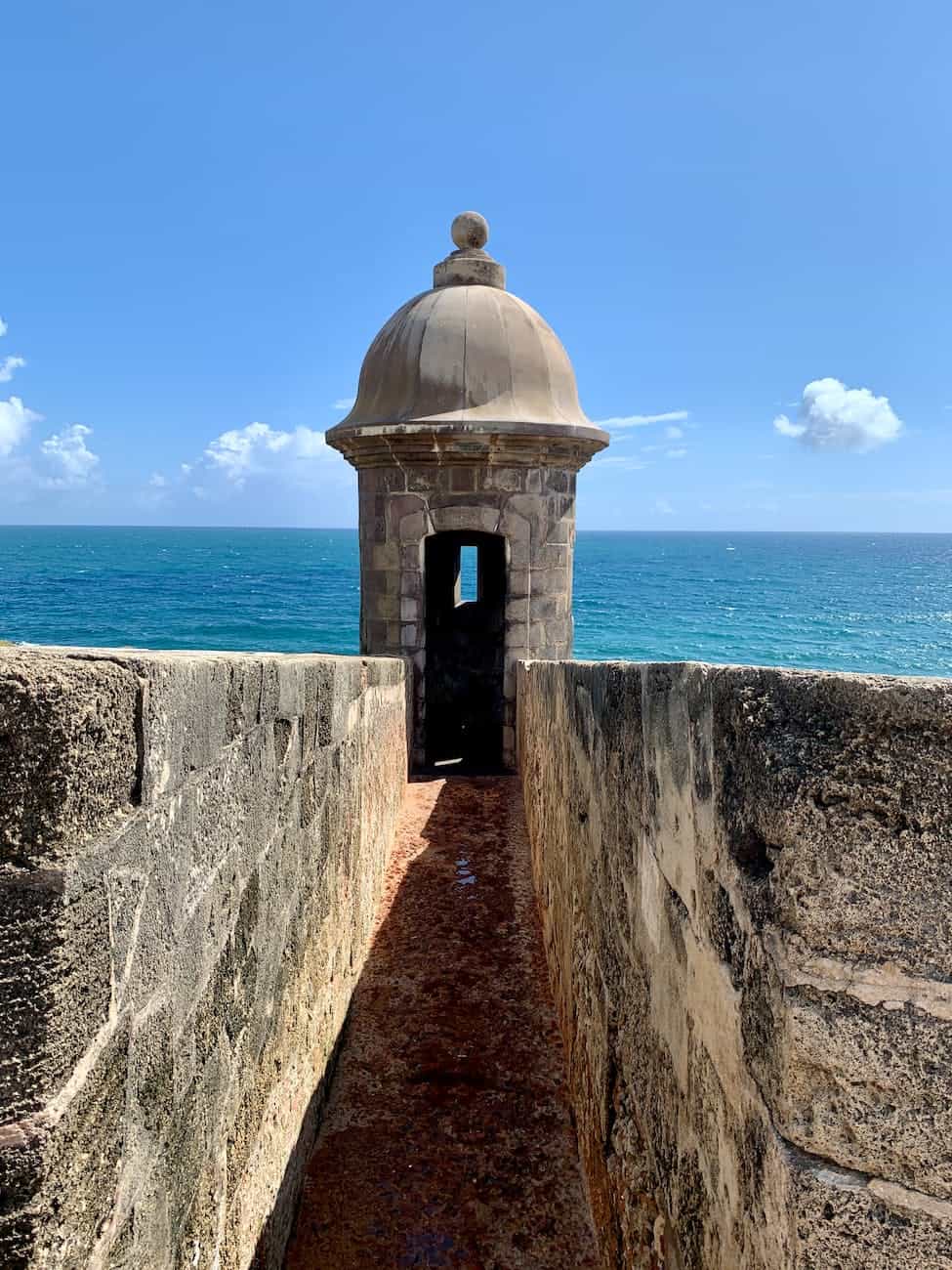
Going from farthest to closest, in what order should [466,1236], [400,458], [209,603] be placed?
[209,603]
[400,458]
[466,1236]

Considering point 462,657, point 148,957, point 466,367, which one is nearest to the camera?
point 148,957

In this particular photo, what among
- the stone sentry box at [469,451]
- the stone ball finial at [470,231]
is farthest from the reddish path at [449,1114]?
the stone ball finial at [470,231]

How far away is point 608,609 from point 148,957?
56.0 meters

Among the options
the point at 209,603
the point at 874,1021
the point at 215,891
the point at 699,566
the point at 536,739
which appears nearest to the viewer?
the point at 874,1021

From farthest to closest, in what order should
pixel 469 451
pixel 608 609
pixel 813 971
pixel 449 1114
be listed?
pixel 608 609, pixel 469 451, pixel 449 1114, pixel 813 971

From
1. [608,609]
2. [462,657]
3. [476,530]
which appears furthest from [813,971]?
[608,609]

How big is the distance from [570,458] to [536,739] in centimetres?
362

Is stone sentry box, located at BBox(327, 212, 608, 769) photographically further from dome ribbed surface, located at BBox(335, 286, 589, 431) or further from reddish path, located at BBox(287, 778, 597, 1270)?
reddish path, located at BBox(287, 778, 597, 1270)

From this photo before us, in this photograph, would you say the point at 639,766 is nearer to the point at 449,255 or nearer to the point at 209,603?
the point at 449,255

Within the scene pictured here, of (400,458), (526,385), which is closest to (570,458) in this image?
(526,385)

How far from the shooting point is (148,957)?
1252mm

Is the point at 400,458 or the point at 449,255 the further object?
the point at 449,255

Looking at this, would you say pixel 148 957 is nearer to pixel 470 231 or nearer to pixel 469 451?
pixel 469 451

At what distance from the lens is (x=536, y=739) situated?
19.3 ft
